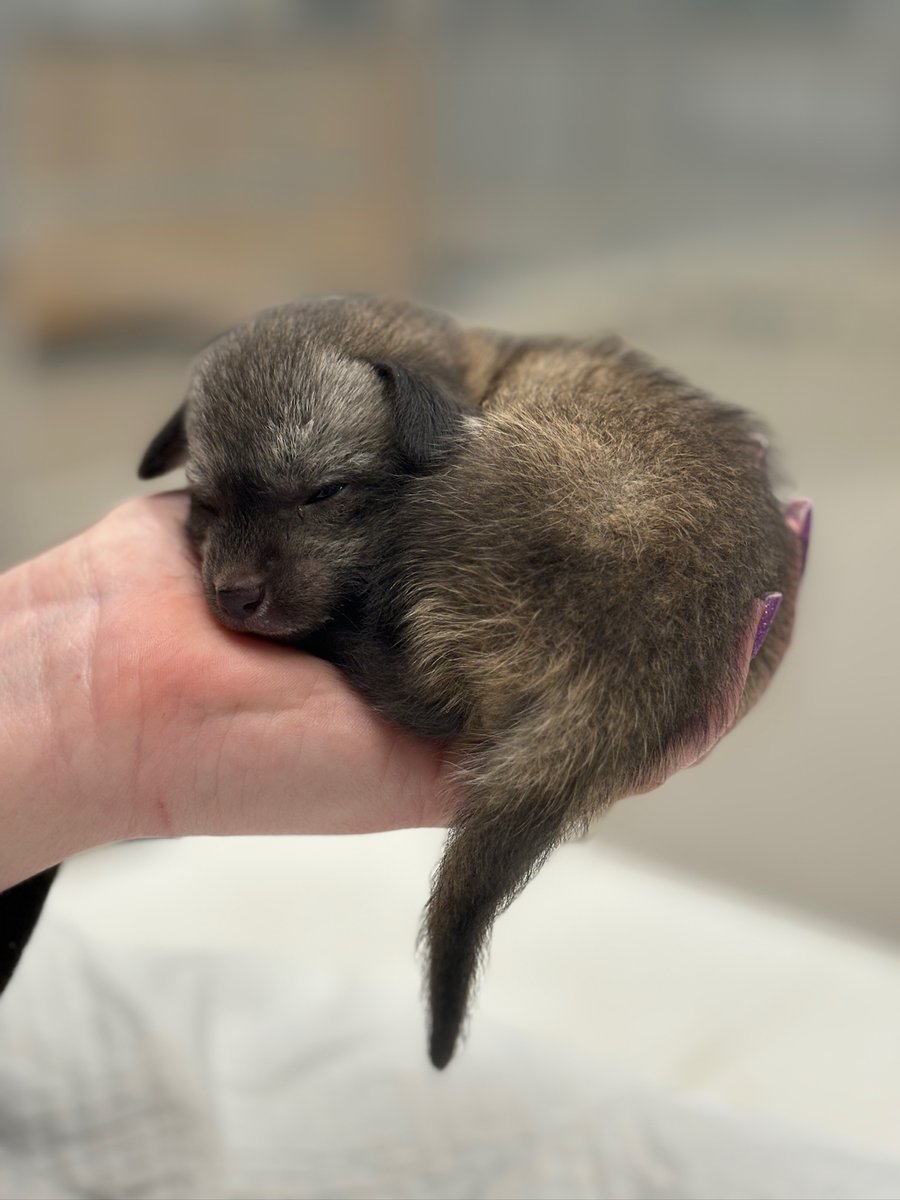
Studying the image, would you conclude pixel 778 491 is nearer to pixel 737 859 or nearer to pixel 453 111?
pixel 737 859

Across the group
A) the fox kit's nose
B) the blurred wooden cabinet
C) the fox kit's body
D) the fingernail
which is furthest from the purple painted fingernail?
the blurred wooden cabinet

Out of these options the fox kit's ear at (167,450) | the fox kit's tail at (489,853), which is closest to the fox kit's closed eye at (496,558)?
the fox kit's tail at (489,853)

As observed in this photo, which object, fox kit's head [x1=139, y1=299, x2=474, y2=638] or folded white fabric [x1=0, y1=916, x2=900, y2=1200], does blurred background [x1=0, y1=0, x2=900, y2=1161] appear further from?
fox kit's head [x1=139, y1=299, x2=474, y2=638]

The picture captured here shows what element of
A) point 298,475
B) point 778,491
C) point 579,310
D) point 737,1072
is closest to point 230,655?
point 298,475

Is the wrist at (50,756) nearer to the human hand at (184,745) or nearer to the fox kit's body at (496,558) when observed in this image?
the human hand at (184,745)

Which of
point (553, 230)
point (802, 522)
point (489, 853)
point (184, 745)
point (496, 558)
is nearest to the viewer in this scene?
point (489, 853)

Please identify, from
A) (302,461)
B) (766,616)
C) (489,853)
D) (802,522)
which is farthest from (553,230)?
(489,853)

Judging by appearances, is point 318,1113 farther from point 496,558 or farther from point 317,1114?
point 496,558
